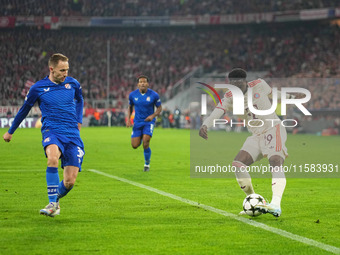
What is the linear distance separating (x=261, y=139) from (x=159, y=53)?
164ft

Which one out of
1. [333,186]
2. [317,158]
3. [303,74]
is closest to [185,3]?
[303,74]

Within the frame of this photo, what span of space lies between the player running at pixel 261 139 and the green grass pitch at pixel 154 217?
0.46m

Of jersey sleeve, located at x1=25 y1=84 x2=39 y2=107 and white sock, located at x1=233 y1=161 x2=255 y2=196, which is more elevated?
jersey sleeve, located at x1=25 y1=84 x2=39 y2=107

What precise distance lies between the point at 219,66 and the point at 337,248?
49897mm

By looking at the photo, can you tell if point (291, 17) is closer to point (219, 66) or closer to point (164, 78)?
point (219, 66)

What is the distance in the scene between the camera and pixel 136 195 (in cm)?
1128

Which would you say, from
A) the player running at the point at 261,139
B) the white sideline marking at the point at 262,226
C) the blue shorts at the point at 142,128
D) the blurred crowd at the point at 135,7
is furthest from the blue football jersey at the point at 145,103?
the blurred crowd at the point at 135,7

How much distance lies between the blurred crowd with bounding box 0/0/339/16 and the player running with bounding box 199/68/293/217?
49293 mm

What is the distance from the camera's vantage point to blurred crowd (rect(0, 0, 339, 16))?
5819cm

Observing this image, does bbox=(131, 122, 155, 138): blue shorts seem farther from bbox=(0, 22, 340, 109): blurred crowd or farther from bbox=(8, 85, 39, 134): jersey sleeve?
bbox=(0, 22, 340, 109): blurred crowd

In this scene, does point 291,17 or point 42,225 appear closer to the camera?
point 42,225

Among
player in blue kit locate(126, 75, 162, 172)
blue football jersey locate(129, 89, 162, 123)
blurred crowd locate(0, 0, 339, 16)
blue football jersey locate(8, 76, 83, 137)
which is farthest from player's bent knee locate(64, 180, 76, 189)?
blurred crowd locate(0, 0, 339, 16)

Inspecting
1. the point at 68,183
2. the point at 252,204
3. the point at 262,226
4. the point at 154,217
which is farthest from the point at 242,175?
the point at 68,183

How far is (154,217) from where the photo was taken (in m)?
8.72
